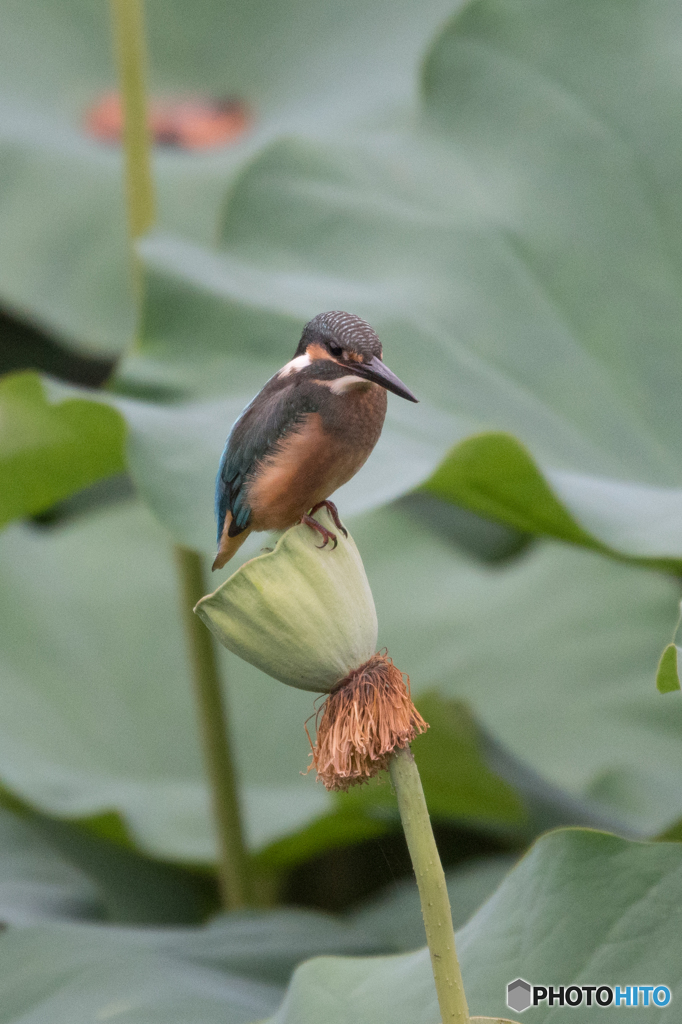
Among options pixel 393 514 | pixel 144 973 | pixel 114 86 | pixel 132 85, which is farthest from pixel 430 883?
pixel 114 86

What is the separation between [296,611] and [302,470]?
5.2 inches

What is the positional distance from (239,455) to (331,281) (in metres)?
1.26

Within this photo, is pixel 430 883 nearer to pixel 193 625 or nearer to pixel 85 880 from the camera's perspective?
pixel 193 625

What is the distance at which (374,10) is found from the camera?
369cm

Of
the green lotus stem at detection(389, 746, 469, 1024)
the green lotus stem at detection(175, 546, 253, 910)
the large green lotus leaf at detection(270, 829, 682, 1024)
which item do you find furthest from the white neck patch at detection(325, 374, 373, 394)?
the green lotus stem at detection(175, 546, 253, 910)

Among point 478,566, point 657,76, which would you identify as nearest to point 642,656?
point 478,566

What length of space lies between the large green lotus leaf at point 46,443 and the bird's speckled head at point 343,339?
2.63ft

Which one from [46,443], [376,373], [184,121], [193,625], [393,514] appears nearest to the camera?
[376,373]

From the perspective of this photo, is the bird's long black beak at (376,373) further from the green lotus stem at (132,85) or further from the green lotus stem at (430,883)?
the green lotus stem at (132,85)

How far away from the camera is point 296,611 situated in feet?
2.85

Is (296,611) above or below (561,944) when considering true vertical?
above

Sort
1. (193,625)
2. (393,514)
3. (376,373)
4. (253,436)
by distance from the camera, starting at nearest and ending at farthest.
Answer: (376,373) < (253,436) < (193,625) < (393,514)

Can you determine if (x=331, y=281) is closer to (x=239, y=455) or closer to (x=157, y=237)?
(x=157, y=237)

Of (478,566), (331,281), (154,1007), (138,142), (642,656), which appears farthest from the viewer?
(478,566)
